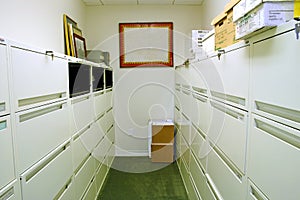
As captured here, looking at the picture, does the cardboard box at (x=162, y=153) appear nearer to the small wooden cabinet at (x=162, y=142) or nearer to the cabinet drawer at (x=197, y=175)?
the small wooden cabinet at (x=162, y=142)

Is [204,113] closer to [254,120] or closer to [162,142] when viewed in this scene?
[254,120]

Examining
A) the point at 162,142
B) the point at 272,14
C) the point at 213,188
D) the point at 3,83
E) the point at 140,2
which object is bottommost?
the point at 162,142

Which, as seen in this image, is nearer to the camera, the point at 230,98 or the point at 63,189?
the point at 230,98

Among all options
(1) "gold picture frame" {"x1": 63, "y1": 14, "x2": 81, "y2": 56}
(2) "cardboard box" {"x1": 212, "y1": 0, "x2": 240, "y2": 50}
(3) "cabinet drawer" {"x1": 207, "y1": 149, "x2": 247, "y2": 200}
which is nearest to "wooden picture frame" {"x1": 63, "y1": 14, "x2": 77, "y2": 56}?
(1) "gold picture frame" {"x1": 63, "y1": 14, "x2": 81, "y2": 56}

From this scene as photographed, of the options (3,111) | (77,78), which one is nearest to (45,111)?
(3,111)

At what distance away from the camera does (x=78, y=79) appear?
1.84 m

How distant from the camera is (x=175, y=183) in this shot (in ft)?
9.50

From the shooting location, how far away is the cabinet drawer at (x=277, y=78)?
67cm

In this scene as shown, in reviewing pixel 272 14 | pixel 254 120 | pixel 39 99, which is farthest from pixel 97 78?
pixel 272 14

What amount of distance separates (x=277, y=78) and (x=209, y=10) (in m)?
2.65

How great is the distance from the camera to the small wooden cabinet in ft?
11.3

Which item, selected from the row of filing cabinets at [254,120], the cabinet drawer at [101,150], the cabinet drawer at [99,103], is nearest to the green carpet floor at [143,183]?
the cabinet drawer at [101,150]

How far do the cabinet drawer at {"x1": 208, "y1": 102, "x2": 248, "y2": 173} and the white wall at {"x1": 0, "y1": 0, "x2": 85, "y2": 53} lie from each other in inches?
59.8

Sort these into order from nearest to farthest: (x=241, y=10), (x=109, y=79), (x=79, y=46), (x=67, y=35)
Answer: (x=241, y=10) → (x=67, y=35) → (x=79, y=46) → (x=109, y=79)
